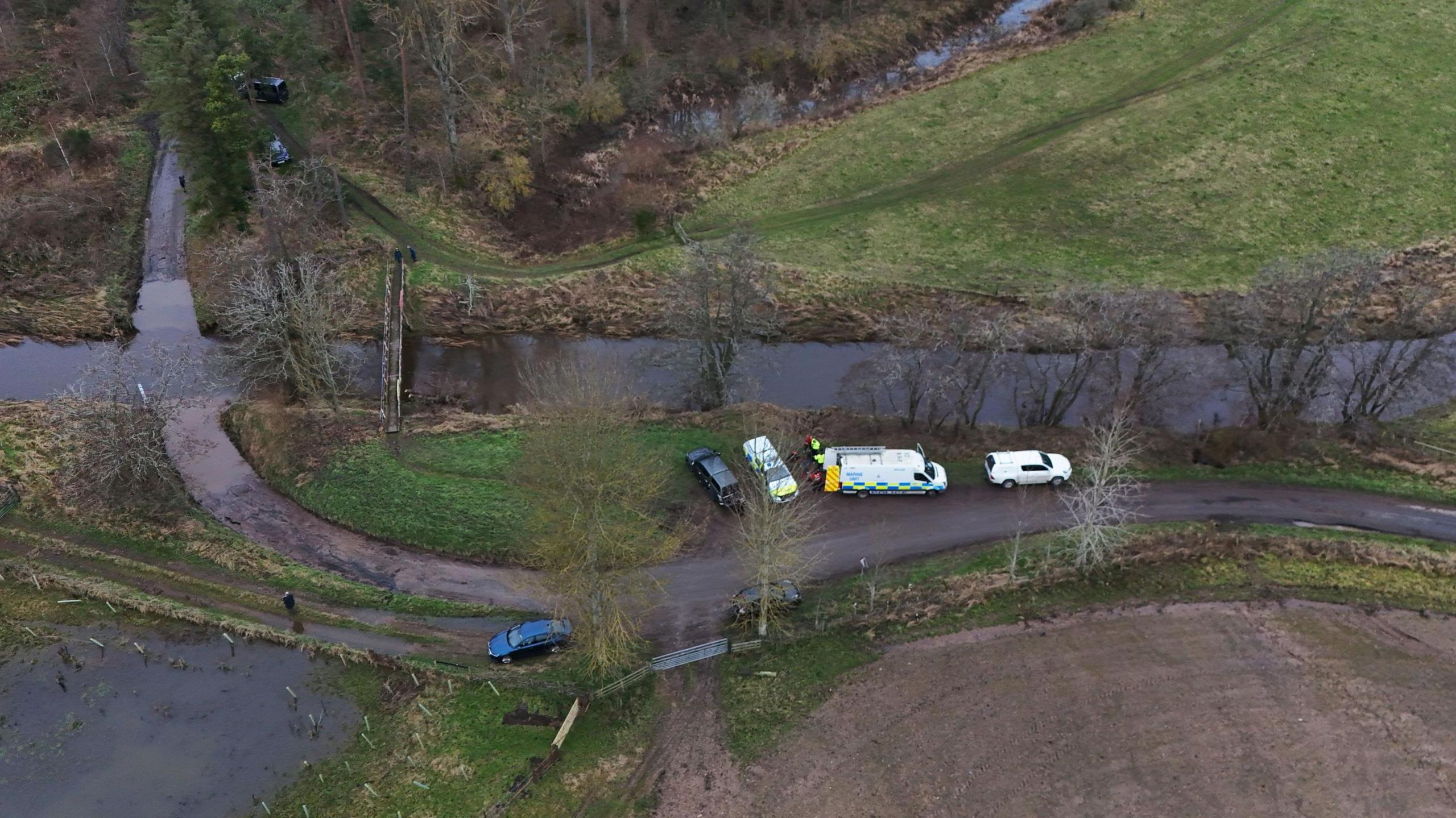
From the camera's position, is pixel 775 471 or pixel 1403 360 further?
pixel 1403 360

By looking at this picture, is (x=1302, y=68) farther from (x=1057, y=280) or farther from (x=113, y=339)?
(x=113, y=339)

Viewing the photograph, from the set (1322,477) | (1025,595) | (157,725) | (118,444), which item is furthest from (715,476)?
(1322,477)

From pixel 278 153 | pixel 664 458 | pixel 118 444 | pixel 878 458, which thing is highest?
pixel 278 153

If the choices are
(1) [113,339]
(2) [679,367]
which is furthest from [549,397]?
(1) [113,339]

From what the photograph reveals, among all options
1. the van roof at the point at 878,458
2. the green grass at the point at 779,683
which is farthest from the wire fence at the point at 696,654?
the van roof at the point at 878,458

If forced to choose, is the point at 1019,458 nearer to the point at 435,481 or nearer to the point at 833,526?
the point at 833,526

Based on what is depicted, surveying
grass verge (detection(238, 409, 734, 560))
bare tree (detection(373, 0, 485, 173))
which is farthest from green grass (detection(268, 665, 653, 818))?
bare tree (detection(373, 0, 485, 173))
